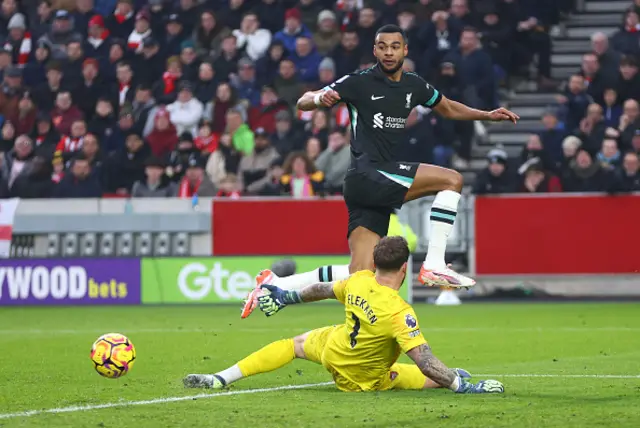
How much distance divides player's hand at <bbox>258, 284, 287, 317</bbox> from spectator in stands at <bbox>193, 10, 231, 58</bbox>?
14.8 m

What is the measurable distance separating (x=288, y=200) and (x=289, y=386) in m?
11.7

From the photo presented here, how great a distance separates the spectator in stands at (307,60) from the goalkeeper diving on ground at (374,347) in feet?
45.0

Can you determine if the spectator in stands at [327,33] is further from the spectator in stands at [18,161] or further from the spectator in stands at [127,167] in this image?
the spectator in stands at [18,161]

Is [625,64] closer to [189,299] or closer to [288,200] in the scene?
[288,200]

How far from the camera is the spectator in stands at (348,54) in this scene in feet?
73.6

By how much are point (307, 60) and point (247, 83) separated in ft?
3.76

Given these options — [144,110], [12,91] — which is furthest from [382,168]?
[12,91]

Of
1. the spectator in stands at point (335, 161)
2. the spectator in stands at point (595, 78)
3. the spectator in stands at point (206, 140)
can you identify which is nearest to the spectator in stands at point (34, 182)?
the spectator in stands at point (206, 140)

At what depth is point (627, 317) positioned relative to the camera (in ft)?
54.7

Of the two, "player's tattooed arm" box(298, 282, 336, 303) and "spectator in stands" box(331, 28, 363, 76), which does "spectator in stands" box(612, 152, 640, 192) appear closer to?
"spectator in stands" box(331, 28, 363, 76)

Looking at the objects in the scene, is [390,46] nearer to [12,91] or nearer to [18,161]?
[18,161]

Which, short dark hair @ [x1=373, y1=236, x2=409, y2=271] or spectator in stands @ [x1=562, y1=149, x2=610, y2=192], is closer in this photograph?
short dark hair @ [x1=373, y1=236, x2=409, y2=271]

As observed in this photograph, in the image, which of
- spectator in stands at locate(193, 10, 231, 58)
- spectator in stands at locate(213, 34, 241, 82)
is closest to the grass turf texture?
spectator in stands at locate(213, 34, 241, 82)

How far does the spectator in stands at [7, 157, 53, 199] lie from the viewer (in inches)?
885
